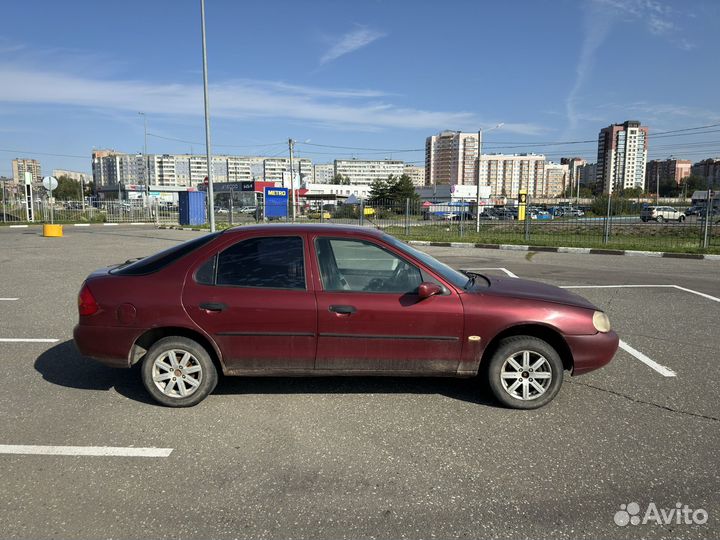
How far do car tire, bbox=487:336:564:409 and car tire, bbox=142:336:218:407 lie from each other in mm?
2305

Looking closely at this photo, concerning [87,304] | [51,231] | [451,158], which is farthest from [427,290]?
[451,158]

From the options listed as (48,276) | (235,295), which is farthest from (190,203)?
(235,295)

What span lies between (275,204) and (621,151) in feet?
246

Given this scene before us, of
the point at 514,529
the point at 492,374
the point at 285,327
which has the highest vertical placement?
the point at 285,327

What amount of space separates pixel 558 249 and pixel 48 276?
1542 centimetres

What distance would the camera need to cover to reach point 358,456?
340cm

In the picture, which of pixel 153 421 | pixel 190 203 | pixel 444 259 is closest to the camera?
pixel 153 421

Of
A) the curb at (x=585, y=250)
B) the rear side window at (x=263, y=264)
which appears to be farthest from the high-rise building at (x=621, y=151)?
the rear side window at (x=263, y=264)

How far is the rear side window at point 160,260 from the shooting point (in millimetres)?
4273

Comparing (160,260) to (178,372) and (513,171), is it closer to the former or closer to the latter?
(178,372)

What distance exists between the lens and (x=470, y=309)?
4039 millimetres

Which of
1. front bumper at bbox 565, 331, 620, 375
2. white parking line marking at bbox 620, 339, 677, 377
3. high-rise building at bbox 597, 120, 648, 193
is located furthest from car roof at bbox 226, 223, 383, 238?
high-rise building at bbox 597, 120, 648, 193

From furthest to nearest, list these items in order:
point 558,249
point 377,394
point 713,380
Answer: point 558,249 < point 713,380 < point 377,394

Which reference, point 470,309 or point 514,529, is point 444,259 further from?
point 514,529
